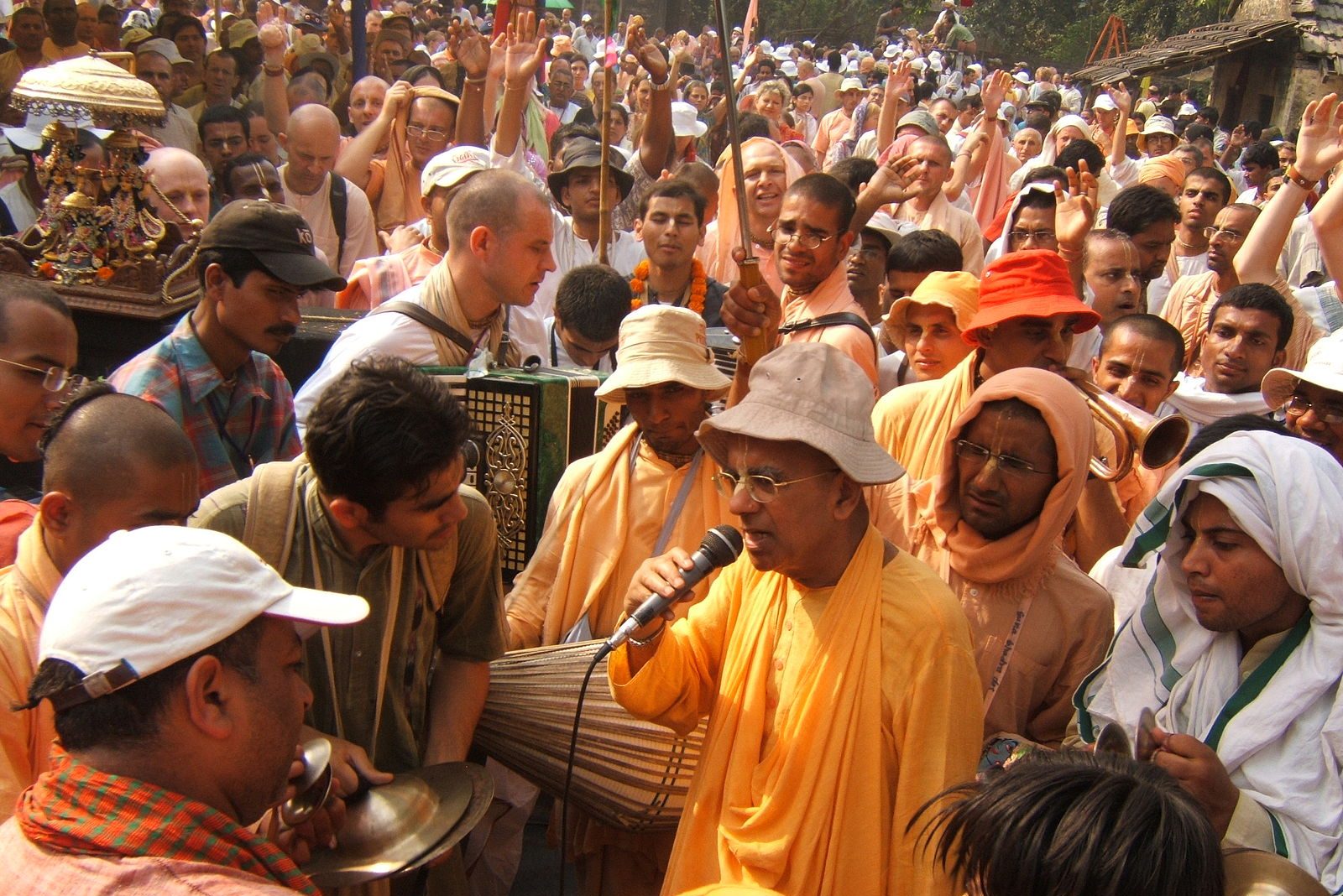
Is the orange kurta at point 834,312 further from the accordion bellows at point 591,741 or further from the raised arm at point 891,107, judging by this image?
the raised arm at point 891,107

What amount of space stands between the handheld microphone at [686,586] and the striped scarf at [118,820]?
3.00 ft

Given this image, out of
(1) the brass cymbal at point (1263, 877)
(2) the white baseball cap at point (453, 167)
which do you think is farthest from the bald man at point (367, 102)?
(1) the brass cymbal at point (1263, 877)

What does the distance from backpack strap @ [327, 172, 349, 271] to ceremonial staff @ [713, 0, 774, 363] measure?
4.53 meters

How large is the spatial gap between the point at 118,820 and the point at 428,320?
8.95 ft

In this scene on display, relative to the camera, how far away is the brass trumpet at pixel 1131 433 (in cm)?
346

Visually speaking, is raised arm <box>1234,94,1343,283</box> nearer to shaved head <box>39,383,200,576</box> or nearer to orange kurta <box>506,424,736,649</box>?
orange kurta <box>506,424,736,649</box>

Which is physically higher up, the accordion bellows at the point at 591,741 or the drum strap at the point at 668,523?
the drum strap at the point at 668,523

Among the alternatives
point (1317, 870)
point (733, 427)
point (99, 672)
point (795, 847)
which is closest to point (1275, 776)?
point (1317, 870)

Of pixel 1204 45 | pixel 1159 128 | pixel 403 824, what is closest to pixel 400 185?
pixel 403 824

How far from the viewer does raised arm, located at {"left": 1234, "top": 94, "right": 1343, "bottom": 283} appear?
6.11 m

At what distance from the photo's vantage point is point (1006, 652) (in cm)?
302

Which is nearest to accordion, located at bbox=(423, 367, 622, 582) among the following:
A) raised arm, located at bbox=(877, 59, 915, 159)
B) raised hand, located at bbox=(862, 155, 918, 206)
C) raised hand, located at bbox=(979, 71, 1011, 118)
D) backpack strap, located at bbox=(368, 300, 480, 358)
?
backpack strap, located at bbox=(368, 300, 480, 358)

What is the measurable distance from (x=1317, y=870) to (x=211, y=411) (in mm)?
3036

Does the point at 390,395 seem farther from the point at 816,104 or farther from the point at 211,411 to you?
the point at 816,104
